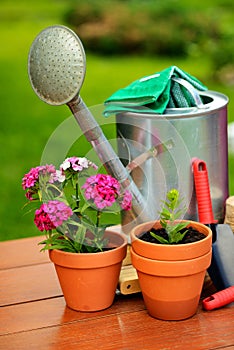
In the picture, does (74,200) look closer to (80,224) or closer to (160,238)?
(80,224)

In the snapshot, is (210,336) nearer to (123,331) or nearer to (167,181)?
(123,331)

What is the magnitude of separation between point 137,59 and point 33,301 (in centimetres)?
475

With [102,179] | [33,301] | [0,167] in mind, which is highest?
[102,179]

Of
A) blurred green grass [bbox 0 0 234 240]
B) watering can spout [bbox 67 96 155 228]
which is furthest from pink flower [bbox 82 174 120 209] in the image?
blurred green grass [bbox 0 0 234 240]

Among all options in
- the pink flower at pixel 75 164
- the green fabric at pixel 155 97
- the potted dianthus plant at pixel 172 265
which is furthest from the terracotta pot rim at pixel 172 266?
the green fabric at pixel 155 97

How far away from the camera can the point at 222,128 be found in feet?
5.40

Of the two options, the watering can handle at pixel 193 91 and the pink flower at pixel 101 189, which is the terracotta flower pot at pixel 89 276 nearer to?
the pink flower at pixel 101 189

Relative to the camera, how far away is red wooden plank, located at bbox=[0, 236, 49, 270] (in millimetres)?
1721

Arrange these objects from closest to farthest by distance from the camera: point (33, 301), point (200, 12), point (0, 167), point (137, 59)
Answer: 1. point (33, 301)
2. point (0, 167)
3. point (137, 59)
4. point (200, 12)

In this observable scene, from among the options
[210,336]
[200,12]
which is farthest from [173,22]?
[210,336]

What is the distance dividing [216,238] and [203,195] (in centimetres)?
10

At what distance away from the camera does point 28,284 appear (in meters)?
1.60

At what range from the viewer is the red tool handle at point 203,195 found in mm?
1558

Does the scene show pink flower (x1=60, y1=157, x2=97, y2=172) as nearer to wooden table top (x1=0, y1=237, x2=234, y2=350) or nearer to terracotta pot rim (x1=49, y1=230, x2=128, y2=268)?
terracotta pot rim (x1=49, y1=230, x2=128, y2=268)
